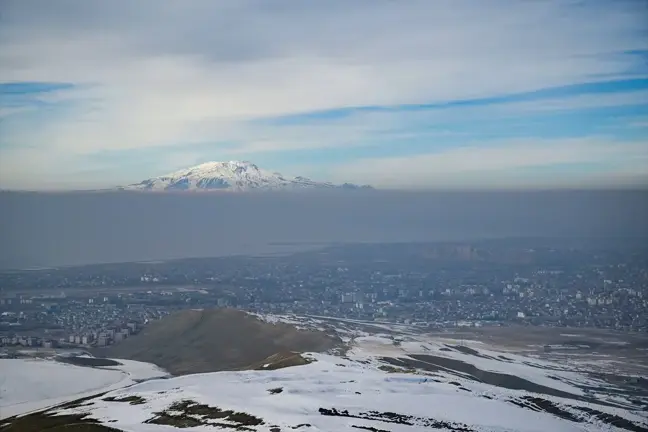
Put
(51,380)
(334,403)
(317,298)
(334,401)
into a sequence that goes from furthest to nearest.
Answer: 1. (317,298)
2. (51,380)
3. (334,401)
4. (334,403)

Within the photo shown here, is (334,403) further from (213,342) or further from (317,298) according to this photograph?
(317,298)

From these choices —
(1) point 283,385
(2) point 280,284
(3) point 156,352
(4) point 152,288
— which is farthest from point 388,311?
(1) point 283,385

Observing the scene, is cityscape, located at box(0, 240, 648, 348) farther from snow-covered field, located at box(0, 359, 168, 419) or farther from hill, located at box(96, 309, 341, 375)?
snow-covered field, located at box(0, 359, 168, 419)

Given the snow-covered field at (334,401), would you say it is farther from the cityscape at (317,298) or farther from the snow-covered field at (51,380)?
the cityscape at (317,298)

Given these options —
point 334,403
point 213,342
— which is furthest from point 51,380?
point 334,403

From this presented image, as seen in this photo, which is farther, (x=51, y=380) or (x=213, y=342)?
(x=213, y=342)

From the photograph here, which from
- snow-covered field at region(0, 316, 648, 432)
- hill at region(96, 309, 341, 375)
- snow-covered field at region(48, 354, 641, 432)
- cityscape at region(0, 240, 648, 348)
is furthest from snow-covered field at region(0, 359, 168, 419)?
cityscape at region(0, 240, 648, 348)

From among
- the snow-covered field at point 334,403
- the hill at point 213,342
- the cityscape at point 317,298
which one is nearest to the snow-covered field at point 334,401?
A: the snow-covered field at point 334,403
